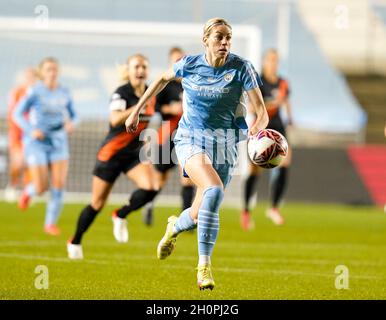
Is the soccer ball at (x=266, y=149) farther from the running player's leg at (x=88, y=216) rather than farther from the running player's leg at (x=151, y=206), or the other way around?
the running player's leg at (x=151, y=206)

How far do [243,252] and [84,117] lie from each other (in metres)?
10.2

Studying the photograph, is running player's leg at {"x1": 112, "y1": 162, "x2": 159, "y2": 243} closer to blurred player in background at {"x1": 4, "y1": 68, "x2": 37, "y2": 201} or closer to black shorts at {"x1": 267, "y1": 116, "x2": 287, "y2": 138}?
black shorts at {"x1": 267, "y1": 116, "x2": 287, "y2": 138}

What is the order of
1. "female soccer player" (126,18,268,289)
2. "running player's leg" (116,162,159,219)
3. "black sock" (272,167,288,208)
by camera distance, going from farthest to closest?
"black sock" (272,167,288,208), "running player's leg" (116,162,159,219), "female soccer player" (126,18,268,289)

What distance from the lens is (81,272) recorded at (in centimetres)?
914

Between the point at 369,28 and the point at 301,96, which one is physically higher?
the point at 369,28

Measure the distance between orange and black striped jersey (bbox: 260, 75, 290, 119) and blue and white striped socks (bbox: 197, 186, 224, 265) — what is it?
24.7 ft

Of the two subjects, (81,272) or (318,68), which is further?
(318,68)

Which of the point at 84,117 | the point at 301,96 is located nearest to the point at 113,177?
the point at 84,117

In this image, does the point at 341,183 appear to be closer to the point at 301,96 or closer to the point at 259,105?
the point at 301,96

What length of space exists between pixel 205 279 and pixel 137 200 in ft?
11.6

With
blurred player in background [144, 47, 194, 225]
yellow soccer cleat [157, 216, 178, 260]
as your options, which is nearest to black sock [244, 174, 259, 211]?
blurred player in background [144, 47, 194, 225]

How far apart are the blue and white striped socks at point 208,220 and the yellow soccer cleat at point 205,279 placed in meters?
0.09

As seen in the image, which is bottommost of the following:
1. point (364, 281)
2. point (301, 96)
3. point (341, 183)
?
point (364, 281)

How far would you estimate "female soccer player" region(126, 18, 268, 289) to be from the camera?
778 cm
